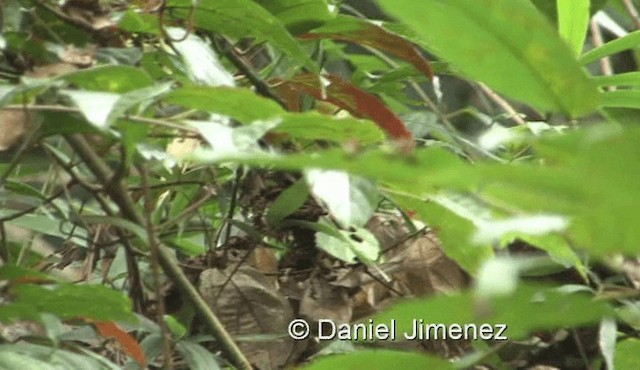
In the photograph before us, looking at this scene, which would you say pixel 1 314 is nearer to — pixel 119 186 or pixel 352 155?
pixel 119 186

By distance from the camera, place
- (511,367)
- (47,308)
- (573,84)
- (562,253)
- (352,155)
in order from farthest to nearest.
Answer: (511,367) → (47,308) → (562,253) → (573,84) → (352,155)

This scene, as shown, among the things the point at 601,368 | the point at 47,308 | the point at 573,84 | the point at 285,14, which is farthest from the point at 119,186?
the point at 601,368

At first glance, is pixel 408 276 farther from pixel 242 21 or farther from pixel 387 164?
pixel 387 164

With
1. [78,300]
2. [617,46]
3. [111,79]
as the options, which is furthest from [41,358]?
A: [617,46]

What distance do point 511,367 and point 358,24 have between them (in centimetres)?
32

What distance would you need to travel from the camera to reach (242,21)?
0.72 metres

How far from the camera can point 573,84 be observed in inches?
15.1

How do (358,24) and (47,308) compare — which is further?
(358,24)

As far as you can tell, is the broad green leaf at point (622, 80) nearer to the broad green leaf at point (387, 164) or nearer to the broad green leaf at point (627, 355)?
the broad green leaf at point (627, 355)

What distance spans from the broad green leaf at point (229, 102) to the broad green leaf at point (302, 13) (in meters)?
0.30

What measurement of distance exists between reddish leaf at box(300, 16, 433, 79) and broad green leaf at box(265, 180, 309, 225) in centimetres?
13

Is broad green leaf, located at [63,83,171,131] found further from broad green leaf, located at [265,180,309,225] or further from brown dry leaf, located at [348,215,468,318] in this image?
brown dry leaf, located at [348,215,468,318]

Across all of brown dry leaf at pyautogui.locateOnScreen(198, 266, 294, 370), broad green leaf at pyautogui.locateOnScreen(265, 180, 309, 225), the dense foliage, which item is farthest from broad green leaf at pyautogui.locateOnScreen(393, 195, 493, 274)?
brown dry leaf at pyautogui.locateOnScreen(198, 266, 294, 370)

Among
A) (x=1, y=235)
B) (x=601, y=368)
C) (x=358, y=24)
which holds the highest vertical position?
(x=358, y=24)
